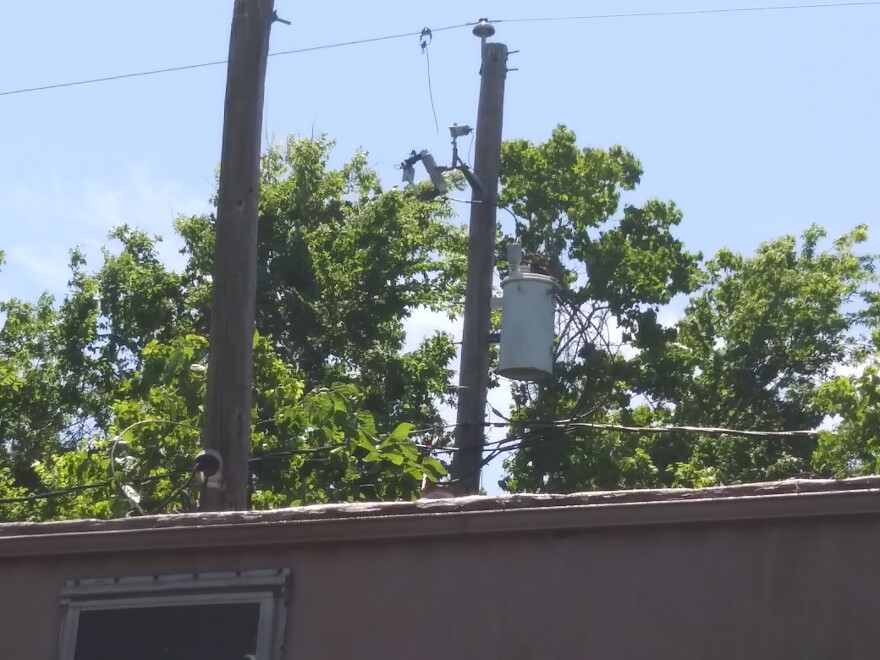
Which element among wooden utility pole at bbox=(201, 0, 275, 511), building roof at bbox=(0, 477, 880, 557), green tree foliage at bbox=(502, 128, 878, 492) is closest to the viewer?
building roof at bbox=(0, 477, 880, 557)

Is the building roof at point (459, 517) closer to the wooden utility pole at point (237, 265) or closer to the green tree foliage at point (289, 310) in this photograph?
the wooden utility pole at point (237, 265)

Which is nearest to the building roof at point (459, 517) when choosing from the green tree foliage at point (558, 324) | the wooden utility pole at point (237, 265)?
the wooden utility pole at point (237, 265)

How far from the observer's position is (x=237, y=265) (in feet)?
26.5

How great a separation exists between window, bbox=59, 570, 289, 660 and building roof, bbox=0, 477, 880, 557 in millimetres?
168

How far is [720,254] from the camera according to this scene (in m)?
30.2

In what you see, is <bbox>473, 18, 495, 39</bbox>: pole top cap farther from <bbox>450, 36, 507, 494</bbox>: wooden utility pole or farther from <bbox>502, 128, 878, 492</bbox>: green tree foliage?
<bbox>502, 128, 878, 492</bbox>: green tree foliage

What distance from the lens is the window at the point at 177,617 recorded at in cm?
570

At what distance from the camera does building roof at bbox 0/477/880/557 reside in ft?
16.1

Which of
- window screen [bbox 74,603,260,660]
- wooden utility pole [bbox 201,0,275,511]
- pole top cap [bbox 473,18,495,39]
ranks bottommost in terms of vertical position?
window screen [bbox 74,603,260,660]

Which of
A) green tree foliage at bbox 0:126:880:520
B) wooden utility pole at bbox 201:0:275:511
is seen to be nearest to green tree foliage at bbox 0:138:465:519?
green tree foliage at bbox 0:126:880:520

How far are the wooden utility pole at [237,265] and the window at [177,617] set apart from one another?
5.51 ft

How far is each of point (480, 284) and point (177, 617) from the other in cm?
612

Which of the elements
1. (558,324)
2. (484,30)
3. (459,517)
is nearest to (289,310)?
(558,324)

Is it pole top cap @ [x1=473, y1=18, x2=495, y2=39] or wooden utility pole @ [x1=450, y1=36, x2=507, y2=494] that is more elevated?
pole top cap @ [x1=473, y1=18, x2=495, y2=39]
